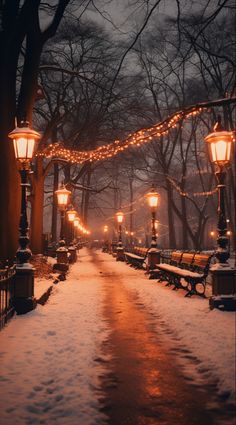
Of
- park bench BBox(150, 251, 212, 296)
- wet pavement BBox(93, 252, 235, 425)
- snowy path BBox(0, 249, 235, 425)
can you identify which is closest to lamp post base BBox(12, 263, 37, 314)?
snowy path BBox(0, 249, 235, 425)

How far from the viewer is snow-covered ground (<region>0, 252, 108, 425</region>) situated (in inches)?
168

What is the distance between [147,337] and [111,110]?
69.2ft

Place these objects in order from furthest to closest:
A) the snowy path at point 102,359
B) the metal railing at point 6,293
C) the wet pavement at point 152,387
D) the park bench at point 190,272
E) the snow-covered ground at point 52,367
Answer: the park bench at point 190,272, the metal railing at point 6,293, the snowy path at point 102,359, the snow-covered ground at point 52,367, the wet pavement at point 152,387

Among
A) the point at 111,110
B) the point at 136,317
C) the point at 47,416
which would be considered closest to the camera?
the point at 47,416

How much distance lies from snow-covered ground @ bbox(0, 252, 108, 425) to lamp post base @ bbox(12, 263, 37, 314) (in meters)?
0.25

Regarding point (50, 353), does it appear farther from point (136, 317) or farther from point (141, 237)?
point (141, 237)

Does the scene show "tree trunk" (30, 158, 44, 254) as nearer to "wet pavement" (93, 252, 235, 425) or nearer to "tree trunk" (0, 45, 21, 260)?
"tree trunk" (0, 45, 21, 260)

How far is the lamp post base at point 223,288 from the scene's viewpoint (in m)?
9.34

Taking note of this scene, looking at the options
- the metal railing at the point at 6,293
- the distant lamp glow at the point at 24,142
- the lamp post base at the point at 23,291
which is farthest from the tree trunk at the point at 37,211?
the metal railing at the point at 6,293

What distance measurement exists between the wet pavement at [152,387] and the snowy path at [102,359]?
0.04ft

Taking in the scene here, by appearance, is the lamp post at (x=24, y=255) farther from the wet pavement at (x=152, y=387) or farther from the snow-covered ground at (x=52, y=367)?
the wet pavement at (x=152, y=387)

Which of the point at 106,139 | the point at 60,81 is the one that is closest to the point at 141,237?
the point at 106,139

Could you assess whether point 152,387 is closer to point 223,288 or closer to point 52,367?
point 52,367

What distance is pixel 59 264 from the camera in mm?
19969
